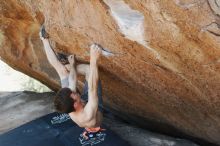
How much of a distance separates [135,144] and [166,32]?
6.65 ft

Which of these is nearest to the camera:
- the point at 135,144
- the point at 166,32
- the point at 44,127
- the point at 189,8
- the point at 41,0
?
the point at 189,8

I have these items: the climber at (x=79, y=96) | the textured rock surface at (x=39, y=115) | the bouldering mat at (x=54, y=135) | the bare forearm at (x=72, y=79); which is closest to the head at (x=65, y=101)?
the climber at (x=79, y=96)

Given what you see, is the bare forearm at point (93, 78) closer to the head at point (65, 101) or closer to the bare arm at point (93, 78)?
the bare arm at point (93, 78)

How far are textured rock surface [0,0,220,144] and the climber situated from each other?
0.45ft

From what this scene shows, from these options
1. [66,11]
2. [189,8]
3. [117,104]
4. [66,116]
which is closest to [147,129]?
[117,104]

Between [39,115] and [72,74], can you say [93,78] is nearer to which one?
[72,74]

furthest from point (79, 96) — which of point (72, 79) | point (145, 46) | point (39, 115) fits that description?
point (39, 115)

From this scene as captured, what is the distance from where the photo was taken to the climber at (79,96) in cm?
421

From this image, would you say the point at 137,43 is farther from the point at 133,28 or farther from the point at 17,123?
the point at 17,123

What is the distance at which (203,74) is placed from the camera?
12.7ft

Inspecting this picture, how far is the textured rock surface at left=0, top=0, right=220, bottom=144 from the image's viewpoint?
11.2ft

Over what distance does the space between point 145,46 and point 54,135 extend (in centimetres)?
203

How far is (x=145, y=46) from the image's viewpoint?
3822 millimetres

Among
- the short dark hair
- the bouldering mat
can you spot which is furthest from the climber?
the bouldering mat
